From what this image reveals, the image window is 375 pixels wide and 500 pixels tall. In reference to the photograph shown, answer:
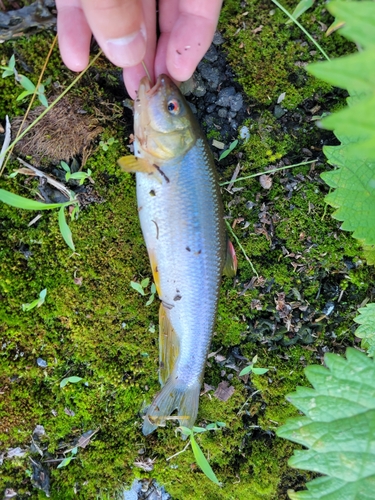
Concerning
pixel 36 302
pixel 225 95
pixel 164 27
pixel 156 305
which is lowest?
pixel 156 305

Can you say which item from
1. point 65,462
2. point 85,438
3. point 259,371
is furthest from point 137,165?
point 65,462

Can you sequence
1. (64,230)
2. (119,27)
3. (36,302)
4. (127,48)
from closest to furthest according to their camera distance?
1. (119,27)
2. (127,48)
3. (64,230)
4. (36,302)

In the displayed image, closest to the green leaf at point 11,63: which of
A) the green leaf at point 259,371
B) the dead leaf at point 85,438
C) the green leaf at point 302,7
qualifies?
the green leaf at point 302,7

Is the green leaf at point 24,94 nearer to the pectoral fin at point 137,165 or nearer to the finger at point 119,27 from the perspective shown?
the finger at point 119,27

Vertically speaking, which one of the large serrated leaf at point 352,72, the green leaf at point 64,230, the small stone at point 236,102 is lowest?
the green leaf at point 64,230

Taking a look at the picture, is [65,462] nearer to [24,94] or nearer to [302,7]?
[24,94]

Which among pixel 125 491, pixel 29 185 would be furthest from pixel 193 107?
pixel 125 491

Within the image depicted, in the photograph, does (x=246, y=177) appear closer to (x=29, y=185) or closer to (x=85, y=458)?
(x=29, y=185)
